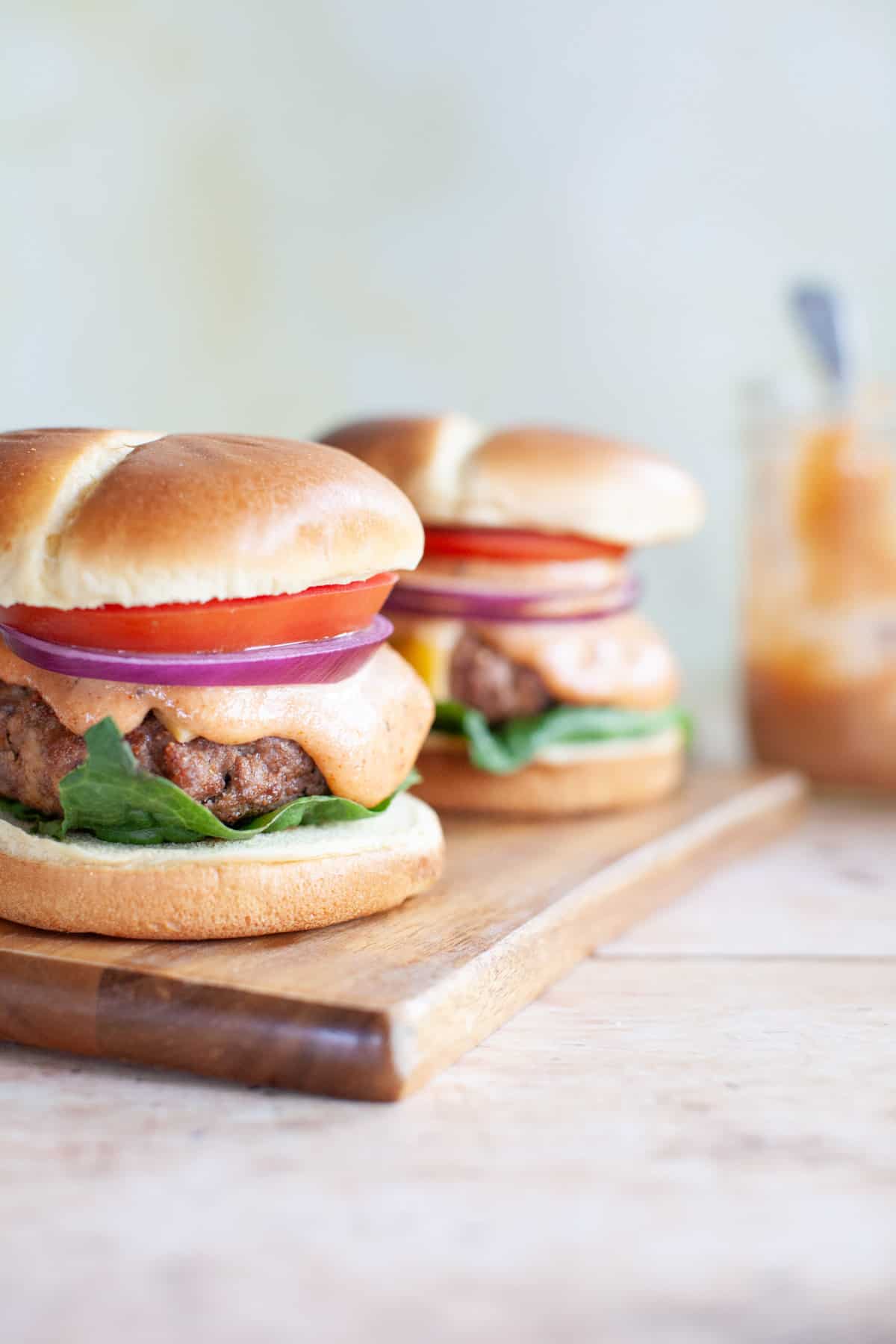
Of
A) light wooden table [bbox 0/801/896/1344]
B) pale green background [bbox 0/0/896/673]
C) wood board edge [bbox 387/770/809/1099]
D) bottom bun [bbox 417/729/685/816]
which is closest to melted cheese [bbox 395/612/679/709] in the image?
bottom bun [bbox 417/729/685/816]

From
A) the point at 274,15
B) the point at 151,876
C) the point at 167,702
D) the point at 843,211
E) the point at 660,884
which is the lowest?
the point at 660,884

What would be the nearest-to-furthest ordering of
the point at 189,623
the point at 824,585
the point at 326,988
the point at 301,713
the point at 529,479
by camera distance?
the point at 326,988, the point at 189,623, the point at 301,713, the point at 529,479, the point at 824,585

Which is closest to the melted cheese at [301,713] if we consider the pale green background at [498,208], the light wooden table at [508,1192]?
the light wooden table at [508,1192]

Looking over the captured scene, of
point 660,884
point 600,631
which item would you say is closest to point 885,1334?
point 660,884

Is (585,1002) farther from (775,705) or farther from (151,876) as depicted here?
(775,705)

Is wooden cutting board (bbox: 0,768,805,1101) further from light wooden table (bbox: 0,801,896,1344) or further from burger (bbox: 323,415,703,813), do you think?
burger (bbox: 323,415,703,813)

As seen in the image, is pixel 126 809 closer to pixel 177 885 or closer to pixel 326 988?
pixel 177 885

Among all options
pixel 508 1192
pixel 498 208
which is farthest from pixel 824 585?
pixel 508 1192
